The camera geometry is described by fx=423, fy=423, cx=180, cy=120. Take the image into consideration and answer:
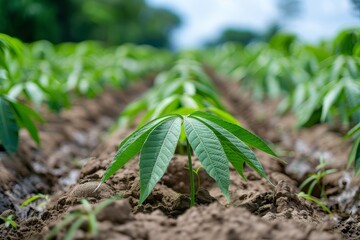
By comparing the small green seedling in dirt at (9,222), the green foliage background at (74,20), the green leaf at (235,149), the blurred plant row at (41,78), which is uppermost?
the green foliage background at (74,20)

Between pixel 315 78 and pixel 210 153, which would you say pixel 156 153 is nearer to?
pixel 210 153

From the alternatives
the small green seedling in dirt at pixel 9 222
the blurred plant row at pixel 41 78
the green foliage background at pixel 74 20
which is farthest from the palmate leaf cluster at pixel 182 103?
the green foliage background at pixel 74 20

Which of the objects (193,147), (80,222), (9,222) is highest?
(193,147)

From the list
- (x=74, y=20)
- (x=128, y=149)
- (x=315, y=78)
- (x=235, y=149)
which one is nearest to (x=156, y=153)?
(x=128, y=149)

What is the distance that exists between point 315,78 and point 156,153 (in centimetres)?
237

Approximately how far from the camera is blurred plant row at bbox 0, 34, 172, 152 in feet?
6.61

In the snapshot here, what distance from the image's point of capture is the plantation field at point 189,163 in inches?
43.0

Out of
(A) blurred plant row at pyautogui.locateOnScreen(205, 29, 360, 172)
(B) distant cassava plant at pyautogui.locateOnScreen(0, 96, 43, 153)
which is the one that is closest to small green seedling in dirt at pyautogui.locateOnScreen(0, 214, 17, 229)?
(B) distant cassava plant at pyautogui.locateOnScreen(0, 96, 43, 153)

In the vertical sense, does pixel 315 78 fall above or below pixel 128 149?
above

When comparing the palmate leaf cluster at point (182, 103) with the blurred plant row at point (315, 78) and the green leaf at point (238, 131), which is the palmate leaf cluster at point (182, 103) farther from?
the blurred plant row at point (315, 78)

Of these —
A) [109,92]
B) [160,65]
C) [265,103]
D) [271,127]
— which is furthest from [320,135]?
[160,65]

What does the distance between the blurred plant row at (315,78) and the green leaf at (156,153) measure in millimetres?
846

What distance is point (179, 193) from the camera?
1727 mm

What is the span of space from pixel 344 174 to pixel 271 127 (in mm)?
1758
